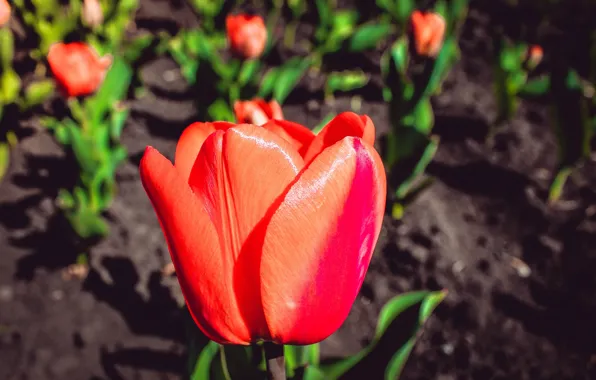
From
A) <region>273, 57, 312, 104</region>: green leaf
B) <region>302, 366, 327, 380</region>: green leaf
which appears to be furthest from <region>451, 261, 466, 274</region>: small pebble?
<region>302, 366, 327, 380</region>: green leaf

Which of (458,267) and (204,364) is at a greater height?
(204,364)

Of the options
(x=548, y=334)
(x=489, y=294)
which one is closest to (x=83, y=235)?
(x=489, y=294)

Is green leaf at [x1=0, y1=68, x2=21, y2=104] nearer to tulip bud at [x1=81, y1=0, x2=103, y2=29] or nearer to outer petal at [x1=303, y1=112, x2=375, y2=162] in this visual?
tulip bud at [x1=81, y1=0, x2=103, y2=29]

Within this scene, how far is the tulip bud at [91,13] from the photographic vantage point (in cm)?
155

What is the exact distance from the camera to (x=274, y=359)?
0.39 meters

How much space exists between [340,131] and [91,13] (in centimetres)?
146

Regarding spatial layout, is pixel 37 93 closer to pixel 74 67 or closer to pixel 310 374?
pixel 74 67

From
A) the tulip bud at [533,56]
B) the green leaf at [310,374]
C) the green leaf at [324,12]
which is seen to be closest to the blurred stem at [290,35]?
the green leaf at [324,12]

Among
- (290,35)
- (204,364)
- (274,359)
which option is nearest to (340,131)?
(274,359)

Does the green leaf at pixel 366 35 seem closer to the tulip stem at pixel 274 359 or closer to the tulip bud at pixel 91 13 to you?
the tulip bud at pixel 91 13

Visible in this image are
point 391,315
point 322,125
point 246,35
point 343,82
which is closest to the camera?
point 391,315

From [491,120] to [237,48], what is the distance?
1.03 meters

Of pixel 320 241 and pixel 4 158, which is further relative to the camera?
pixel 4 158

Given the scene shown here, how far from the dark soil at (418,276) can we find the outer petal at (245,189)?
79 centimetres
